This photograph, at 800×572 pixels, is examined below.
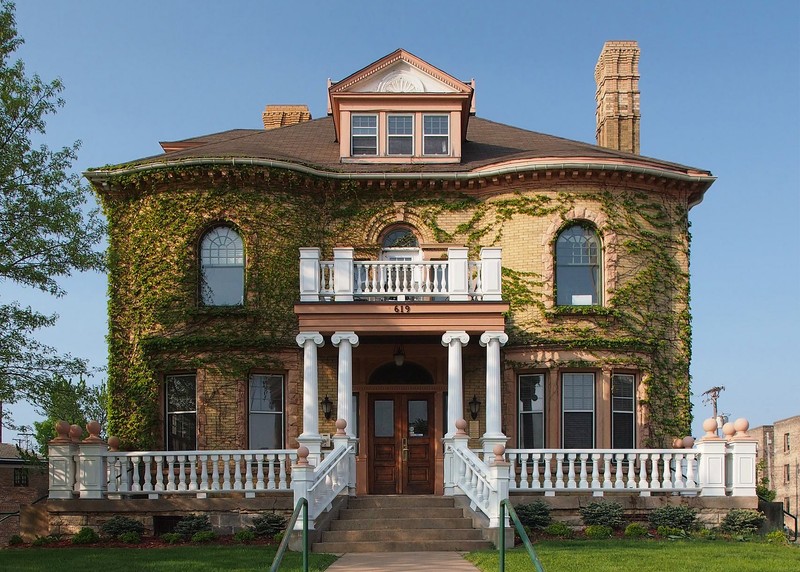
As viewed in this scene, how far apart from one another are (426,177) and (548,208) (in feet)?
9.32

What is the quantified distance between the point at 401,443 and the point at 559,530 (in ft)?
17.0

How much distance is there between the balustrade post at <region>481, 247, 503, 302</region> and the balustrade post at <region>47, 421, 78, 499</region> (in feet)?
28.5

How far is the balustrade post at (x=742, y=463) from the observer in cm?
1814

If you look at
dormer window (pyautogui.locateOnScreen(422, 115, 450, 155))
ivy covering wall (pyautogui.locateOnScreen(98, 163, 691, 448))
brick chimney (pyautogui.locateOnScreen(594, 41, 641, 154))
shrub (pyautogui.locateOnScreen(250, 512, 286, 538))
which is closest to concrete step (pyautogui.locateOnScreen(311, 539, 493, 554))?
shrub (pyautogui.locateOnScreen(250, 512, 286, 538))

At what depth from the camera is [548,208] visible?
21328 millimetres

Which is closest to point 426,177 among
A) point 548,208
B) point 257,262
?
point 548,208

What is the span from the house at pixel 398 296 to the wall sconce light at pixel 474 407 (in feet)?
0.09

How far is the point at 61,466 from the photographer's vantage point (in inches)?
719

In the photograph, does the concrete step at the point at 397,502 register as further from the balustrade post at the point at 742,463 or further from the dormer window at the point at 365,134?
the dormer window at the point at 365,134

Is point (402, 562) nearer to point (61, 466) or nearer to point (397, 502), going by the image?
point (397, 502)

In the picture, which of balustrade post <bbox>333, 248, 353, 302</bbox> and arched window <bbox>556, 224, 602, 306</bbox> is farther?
arched window <bbox>556, 224, 602, 306</bbox>

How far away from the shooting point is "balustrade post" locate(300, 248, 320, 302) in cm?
1934

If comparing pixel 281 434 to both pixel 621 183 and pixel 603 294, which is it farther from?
pixel 621 183

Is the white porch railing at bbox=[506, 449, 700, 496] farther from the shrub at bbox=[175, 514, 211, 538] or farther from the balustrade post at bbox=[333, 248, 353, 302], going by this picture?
the shrub at bbox=[175, 514, 211, 538]
